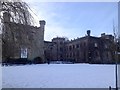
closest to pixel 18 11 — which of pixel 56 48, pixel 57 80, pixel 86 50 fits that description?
pixel 57 80

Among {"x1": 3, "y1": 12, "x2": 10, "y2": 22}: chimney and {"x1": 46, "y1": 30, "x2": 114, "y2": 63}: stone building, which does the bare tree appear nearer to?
{"x1": 3, "y1": 12, "x2": 10, "y2": 22}: chimney

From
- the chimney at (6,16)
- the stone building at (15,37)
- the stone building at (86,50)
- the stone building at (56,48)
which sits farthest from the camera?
the stone building at (56,48)

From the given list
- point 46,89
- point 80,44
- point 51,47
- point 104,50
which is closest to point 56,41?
point 51,47

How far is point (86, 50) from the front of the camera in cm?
7706

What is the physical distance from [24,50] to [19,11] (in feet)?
7.66

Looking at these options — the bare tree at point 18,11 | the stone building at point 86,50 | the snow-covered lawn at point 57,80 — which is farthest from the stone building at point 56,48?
the bare tree at point 18,11

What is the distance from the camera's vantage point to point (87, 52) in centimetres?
7656

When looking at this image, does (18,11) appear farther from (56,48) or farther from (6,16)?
(56,48)

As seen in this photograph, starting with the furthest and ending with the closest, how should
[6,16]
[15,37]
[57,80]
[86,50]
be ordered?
1. [86,50]
2. [57,80]
3. [15,37]
4. [6,16]

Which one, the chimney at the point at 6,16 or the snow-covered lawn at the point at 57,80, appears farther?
the snow-covered lawn at the point at 57,80

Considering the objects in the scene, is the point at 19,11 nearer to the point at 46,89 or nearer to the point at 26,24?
the point at 26,24

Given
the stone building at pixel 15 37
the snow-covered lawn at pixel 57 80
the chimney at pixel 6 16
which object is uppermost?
the chimney at pixel 6 16

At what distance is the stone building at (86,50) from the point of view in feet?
251

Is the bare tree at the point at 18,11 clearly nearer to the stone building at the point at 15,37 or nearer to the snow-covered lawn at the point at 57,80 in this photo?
the stone building at the point at 15,37
